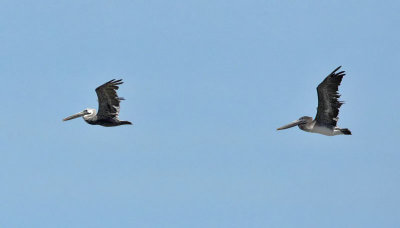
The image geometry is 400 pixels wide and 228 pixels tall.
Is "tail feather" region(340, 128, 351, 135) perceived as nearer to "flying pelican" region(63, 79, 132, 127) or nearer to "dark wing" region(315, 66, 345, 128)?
"dark wing" region(315, 66, 345, 128)

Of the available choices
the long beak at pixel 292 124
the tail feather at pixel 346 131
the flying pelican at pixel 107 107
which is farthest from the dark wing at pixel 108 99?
the tail feather at pixel 346 131

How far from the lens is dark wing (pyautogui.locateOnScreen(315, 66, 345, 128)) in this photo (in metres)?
42.8

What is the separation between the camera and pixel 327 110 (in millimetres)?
44094

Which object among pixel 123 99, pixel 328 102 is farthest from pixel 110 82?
pixel 328 102

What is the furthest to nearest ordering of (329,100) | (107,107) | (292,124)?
(292,124) < (107,107) < (329,100)

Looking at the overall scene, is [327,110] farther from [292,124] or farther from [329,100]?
[292,124]

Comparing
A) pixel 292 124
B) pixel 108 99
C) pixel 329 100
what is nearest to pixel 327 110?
pixel 329 100

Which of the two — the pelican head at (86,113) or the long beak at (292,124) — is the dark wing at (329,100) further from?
the pelican head at (86,113)

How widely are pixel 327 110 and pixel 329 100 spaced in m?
0.58

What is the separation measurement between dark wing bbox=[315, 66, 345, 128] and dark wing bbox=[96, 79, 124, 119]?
7810 millimetres

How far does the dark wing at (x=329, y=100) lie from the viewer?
4281 centimetres

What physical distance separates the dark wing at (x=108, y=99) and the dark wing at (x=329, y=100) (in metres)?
7.81

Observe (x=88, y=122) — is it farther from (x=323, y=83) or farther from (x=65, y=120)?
(x=323, y=83)

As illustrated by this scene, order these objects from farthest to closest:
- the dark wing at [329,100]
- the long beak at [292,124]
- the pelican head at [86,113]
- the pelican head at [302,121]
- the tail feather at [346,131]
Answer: the pelican head at [86,113] → the long beak at [292,124] → the pelican head at [302,121] → the tail feather at [346,131] → the dark wing at [329,100]
